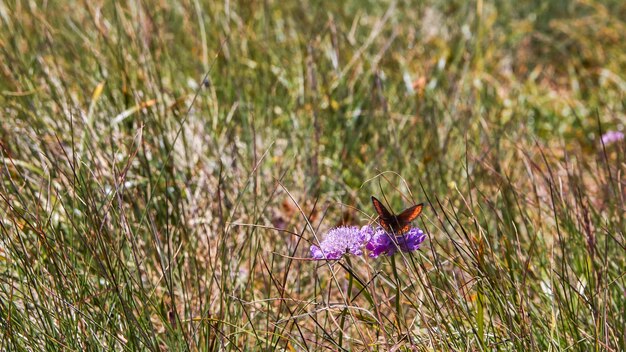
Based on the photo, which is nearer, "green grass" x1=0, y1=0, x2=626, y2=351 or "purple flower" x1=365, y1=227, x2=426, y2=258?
"purple flower" x1=365, y1=227, x2=426, y2=258

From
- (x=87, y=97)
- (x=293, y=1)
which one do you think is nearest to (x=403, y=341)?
(x=87, y=97)

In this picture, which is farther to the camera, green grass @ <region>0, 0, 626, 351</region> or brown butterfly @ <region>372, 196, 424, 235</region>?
green grass @ <region>0, 0, 626, 351</region>

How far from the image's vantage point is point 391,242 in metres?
1.61

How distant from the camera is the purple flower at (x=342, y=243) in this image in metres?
1.58

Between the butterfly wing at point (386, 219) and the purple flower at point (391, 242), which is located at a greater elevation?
the butterfly wing at point (386, 219)

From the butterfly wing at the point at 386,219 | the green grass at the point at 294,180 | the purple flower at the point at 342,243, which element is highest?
the green grass at the point at 294,180

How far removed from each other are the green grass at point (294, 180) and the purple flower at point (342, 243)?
0.16 ft

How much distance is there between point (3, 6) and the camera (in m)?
3.66

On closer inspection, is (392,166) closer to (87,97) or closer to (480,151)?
(480,151)

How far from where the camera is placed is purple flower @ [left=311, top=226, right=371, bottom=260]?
1584 mm

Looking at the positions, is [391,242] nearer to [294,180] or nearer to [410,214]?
[410,214]

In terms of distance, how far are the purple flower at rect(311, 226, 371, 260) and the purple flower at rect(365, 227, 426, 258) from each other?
0.02m

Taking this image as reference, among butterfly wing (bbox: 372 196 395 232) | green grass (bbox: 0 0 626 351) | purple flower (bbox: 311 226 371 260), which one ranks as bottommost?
purple flower (bbox: 311 226 371 260)

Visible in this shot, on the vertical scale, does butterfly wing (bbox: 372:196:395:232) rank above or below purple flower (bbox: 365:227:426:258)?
above
